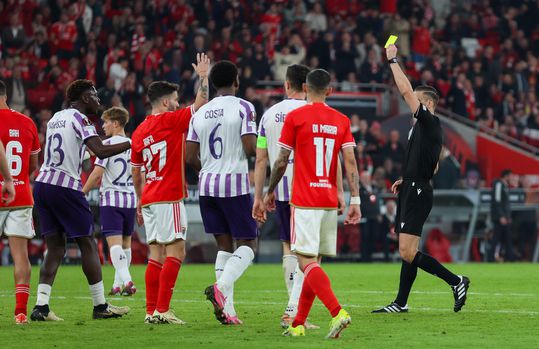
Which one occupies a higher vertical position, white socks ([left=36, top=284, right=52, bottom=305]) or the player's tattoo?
the player's tattoo

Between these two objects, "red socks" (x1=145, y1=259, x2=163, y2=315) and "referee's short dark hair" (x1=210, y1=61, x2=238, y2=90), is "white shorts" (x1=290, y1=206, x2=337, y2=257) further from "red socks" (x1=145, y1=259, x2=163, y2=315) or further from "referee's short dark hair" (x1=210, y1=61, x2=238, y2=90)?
"red socks" (x1=145, y1=259, x2=163, y2=315)

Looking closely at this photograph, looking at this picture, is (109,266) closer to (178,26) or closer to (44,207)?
(178,26)

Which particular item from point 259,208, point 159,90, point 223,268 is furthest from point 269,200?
point 159,90

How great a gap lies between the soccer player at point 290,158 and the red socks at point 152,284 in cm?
123

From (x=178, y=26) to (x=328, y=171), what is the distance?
1946cm

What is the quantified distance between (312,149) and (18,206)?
314cm

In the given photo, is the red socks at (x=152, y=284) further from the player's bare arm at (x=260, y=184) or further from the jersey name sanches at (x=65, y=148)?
the player's bare arm at (x=260, y=184)

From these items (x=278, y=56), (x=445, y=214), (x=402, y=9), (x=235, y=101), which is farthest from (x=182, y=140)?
(x=402, y=9)

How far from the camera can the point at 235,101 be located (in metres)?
10.5

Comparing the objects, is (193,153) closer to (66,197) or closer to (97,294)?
(66,197)

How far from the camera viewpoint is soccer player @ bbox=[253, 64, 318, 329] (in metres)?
10.1

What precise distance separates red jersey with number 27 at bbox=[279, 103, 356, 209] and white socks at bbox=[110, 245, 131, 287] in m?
5.79

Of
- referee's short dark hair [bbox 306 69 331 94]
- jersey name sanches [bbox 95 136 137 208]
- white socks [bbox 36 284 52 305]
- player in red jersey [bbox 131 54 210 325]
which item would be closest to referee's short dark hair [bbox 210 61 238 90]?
player in red jersey [bbox 131 54 210 325]

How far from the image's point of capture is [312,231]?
923 centimetres
